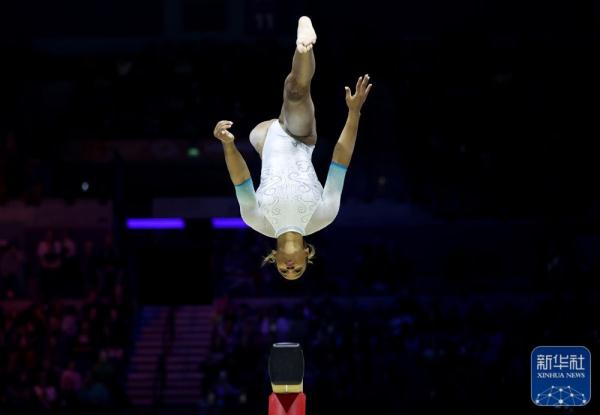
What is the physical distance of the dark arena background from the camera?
12.8 metres

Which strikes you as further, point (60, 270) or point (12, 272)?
point (12, 272)

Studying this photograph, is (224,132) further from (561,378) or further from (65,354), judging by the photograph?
(65,354)

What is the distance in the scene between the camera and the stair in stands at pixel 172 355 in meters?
14.1

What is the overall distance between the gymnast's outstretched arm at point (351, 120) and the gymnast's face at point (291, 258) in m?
0.69

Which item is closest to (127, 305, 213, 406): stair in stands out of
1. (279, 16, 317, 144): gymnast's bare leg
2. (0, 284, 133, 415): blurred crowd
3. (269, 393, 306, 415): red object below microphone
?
(0, 284, 133, 415): blurred crowd

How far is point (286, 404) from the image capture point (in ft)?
21.2

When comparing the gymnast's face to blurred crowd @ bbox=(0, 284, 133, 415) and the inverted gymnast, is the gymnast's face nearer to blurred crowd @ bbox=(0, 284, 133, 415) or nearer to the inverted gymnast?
the inverted gymnast

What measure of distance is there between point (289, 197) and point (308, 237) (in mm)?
7839

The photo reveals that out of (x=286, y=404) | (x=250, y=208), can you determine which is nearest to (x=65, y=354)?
(x=250, y=208)

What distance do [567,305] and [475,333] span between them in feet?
4.12

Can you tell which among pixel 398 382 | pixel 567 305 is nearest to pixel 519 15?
pixel 567 305

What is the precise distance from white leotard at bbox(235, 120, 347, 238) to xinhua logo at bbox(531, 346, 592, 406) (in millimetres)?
3751

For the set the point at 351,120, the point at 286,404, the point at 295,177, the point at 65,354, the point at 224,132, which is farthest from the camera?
the point at 65,354

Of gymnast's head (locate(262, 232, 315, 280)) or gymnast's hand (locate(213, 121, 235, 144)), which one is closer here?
gymnast's hand (locate(213, 121, 235, 144))
